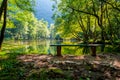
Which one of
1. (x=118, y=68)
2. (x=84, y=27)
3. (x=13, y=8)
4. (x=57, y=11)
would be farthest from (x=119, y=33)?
(x=118, y=68)

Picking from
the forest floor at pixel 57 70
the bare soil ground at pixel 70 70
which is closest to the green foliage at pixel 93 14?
the bare soil ground at pixel 70 70

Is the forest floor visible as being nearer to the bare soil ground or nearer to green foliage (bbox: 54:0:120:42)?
the bare soil ground

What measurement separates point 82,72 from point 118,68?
2.69 meters

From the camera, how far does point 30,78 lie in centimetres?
1070

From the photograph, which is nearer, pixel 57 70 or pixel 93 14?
pixel 57 70

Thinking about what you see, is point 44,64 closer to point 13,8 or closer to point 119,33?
point 13,8

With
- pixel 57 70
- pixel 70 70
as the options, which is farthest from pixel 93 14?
pixel 57 70

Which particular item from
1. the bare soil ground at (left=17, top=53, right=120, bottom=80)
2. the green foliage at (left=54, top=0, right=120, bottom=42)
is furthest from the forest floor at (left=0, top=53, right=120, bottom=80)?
the green foliage at (left=54, top=0, right=120, bottom=42)

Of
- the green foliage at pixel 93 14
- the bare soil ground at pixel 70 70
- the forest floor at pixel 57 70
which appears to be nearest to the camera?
the forest floor at pixel 57 70

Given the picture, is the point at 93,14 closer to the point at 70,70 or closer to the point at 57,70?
the point at 70,70

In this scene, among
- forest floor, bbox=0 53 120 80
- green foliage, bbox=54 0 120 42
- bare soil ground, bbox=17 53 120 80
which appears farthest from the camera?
green foliage, bbox=54 0 120 42

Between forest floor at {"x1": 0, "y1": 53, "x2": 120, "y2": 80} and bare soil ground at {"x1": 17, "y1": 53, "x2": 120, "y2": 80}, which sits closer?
forest floor at {"x1": 0, "y1": 53, "x2": 120, "y2": 80}

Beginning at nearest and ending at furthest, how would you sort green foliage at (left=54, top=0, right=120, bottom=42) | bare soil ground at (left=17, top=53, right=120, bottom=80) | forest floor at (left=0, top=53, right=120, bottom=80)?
forest floor at (left=0, top=53, right=120, bottom=80) < bare soil ground at (left=17, top=53, right=120, bottom=80) < green foliage at (left=54, top=0, right=120, bottom=42)

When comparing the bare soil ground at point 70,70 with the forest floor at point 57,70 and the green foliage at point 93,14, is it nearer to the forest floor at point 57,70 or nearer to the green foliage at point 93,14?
the forest floor at point 57,70
